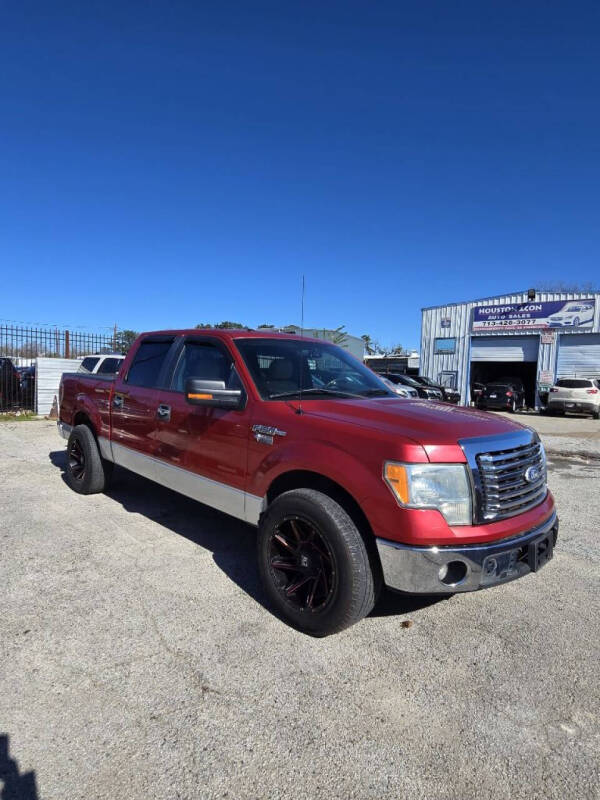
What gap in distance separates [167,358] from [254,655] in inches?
106

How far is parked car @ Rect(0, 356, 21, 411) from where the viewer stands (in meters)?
13.7

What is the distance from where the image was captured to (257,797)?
1716 millimetres

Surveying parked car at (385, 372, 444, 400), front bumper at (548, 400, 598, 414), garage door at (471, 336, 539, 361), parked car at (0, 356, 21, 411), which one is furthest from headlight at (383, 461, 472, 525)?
garage door at (471, 336, 539, 361)

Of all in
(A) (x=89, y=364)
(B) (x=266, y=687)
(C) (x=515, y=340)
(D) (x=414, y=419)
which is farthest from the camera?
(C) (x=515, y=340)

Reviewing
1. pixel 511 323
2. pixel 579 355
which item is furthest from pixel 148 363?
pixel 511 323

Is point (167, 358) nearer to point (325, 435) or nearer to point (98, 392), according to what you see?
point (98, 392)

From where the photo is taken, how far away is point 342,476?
258 cm

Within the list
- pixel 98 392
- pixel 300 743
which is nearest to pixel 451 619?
pixel 300 743

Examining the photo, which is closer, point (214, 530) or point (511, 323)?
point (214, 530)

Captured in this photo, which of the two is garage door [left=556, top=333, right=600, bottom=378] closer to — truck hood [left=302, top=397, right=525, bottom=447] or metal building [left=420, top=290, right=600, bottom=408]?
metal building [left=420, top=290, right=600, bottom=408]

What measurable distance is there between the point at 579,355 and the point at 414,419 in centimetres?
2519

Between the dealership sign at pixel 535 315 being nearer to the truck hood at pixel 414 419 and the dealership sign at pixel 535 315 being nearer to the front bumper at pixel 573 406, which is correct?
the front bumper at pixel 573 406

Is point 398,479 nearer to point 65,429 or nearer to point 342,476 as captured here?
point 342,476

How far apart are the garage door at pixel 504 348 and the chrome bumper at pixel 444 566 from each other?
25.9 meters
